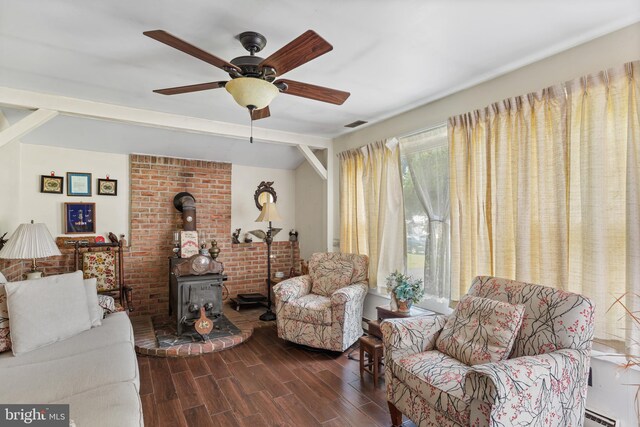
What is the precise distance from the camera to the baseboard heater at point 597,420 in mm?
1822

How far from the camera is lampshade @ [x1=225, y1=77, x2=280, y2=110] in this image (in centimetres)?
178

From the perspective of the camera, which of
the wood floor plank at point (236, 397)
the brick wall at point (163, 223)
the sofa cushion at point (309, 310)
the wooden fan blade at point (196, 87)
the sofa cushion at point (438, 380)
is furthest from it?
the brick wall at point (163, 223)

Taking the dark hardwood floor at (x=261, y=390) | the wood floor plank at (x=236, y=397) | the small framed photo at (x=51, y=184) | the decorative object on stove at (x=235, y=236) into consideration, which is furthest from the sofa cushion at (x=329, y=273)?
the small framed photo at (x=51, y=184)

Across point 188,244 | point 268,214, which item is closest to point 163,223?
point 188,244

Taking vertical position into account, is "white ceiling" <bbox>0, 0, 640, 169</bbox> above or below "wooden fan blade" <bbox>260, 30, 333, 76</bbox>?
above

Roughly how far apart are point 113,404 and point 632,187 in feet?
9.38

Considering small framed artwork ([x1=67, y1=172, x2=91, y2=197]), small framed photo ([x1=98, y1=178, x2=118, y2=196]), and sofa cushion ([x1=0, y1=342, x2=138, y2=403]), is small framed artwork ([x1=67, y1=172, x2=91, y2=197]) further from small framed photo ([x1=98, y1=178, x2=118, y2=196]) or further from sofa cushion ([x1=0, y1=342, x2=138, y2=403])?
sofa cushion ([x1=0, y1=342, x2=138, y2=403])

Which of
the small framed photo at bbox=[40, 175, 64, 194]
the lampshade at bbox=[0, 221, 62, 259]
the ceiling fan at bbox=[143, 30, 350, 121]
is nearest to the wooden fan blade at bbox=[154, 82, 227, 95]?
the ceiling fan at bbox=[143, 30, 350, 121]

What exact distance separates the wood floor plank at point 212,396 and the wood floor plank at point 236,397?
3 centimetres

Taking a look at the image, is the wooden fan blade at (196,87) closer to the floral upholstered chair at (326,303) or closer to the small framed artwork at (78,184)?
the floral upholstered chair at (326,303)

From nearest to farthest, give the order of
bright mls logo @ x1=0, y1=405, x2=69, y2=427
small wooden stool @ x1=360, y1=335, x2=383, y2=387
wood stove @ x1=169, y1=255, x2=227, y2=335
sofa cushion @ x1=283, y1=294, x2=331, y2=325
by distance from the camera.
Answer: bright mls logo @ x1=0, y1=405, x2=69, y2=427 → small wooden stool @ x1=360, y1=335, x2=383, y2=387 → sofa cushion @ x1=283, y1=294, x2=331, y2=325 → wood stove @ x1=169, y1=255, x2=227, y2=335

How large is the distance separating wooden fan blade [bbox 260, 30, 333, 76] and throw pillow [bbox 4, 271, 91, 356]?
209 centimetres

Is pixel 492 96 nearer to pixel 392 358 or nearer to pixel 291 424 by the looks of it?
pixel 392 358

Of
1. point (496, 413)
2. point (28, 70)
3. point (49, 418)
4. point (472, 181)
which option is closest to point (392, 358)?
point (496, 413)
